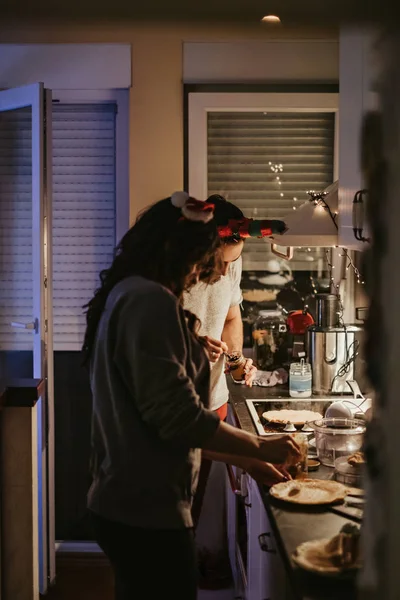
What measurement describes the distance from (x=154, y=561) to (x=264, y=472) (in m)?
0.38

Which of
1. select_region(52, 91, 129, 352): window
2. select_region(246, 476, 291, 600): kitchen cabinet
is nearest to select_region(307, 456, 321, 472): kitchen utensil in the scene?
select_region(246, 476, 291, 600): kitchen cabinet

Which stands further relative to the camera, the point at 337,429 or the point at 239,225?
the point at 239,225

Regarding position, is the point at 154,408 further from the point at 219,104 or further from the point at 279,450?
the point at 219,104

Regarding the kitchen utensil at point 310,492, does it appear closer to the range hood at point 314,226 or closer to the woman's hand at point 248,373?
the range hood at point 314,226

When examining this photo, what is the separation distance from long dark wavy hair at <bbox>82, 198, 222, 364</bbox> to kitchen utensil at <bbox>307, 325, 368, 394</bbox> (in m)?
1.43

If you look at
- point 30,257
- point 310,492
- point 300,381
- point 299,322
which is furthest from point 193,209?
point 30,257

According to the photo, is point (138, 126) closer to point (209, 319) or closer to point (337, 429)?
point (209, 319)

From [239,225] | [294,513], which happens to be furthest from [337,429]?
[239,225]

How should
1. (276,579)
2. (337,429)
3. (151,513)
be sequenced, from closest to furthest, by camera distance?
(151,513) < (276,579) < (337,429)

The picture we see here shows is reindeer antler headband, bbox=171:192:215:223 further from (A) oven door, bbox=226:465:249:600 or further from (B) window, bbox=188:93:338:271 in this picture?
(B) window, bbox=188:93:338:271

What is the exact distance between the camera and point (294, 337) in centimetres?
369

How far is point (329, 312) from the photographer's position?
321 centimetres

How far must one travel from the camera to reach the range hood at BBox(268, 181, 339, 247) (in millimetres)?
2799

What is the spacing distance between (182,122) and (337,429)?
2119 millimetres
